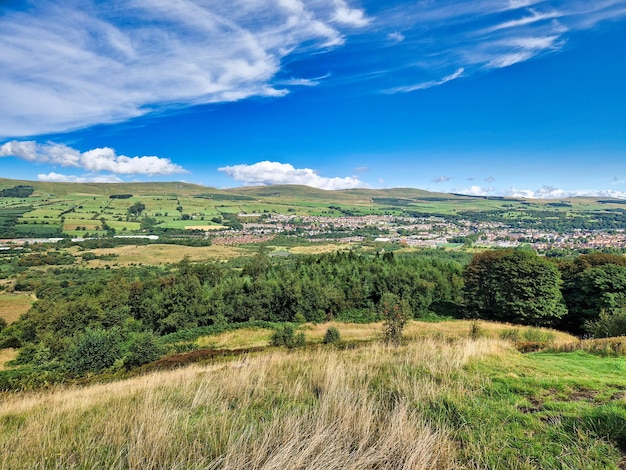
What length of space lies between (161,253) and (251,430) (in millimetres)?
115072

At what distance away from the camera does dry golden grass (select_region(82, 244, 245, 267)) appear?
9675 centimetres

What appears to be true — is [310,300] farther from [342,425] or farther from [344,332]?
[342,425]

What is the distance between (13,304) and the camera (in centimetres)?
5669

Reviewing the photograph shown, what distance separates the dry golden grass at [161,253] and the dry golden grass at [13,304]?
96.5 feet

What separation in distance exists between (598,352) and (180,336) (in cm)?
3639

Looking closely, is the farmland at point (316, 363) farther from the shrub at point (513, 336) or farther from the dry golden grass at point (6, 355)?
the dry golden grass at point (6, 355)

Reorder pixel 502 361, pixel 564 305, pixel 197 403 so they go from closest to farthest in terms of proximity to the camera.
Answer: pixel 197 403
pixel 502 361
pixel 564 305

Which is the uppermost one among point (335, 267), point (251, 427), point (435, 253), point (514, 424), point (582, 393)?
point (251, 427)

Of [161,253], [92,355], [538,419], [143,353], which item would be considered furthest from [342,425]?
[161,253]

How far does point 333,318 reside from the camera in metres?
45.3

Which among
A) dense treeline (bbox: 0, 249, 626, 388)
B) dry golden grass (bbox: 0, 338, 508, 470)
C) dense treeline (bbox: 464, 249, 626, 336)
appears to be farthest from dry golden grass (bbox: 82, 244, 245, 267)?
dry golden grass (bbox: 0, 338, 508, 470)

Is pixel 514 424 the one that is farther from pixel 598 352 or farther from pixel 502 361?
pixel 598 352

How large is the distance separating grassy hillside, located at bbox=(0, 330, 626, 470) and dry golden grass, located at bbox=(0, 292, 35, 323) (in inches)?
2454

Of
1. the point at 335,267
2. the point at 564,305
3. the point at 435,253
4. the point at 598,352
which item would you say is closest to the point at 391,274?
the point at 335,267
